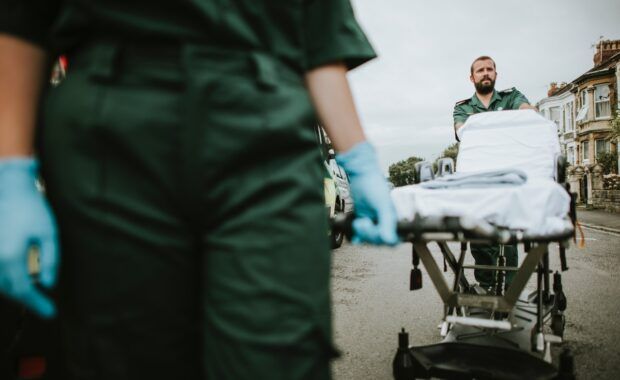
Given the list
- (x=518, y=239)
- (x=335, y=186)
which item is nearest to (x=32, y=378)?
(x=518, y=239)

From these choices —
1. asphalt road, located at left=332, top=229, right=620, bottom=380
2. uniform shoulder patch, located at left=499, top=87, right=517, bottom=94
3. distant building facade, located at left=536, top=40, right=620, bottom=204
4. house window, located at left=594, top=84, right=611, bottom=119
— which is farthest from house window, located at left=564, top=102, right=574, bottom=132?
uniform shoulder patch, located at left=499, top=87, right=517, bottom=94

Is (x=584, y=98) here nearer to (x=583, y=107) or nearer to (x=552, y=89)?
(x=583, y=107)

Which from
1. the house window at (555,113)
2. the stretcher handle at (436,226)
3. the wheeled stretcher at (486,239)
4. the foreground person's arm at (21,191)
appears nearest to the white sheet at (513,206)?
the wheeled stretcher at (486,239)

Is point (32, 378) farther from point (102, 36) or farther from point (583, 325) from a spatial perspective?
point (583, 325)

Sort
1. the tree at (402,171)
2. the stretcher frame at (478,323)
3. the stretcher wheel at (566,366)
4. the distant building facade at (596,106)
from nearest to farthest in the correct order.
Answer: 1. the stretcher frame at (478,323)
2. the stretcher wheel at (566,366)
3. the distant building facade at (596,106)
4. the tree at (402,171)

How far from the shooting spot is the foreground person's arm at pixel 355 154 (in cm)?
123

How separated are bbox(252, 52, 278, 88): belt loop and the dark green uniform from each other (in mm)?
3553

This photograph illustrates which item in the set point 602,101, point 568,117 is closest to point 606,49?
point 602,101

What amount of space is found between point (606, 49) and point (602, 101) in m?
4.62

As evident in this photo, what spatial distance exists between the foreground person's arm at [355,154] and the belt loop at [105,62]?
0.49 metres

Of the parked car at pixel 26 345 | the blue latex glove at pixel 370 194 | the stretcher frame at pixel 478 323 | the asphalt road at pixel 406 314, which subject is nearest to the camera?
the parked car at pixel 26 345

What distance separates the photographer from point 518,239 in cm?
201

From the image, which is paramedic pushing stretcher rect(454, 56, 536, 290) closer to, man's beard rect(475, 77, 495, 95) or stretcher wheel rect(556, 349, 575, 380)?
man's beard rect(475, 77, 495, 95)

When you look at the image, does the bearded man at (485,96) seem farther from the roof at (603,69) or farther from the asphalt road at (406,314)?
the roof at (603,69)
